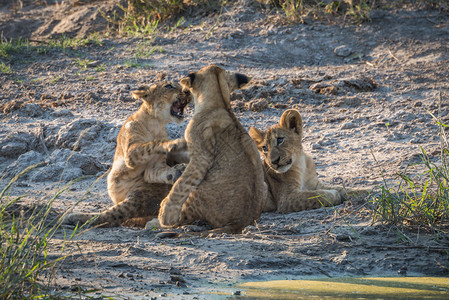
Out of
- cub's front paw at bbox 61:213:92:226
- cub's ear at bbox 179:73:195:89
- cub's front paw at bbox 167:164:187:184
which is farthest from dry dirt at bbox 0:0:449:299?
cub's ear at bbox 179:73:195:89

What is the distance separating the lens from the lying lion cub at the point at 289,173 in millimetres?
7609

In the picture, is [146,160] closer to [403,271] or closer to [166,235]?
[166,235]

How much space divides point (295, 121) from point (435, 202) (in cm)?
216

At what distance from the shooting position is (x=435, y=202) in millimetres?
6184

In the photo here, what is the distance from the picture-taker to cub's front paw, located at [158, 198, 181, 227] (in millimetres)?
6688

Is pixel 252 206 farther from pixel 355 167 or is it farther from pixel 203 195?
pixel 355 167

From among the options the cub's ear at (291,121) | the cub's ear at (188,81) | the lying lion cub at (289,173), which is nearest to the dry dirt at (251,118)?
the lying lion cub at (289,173)

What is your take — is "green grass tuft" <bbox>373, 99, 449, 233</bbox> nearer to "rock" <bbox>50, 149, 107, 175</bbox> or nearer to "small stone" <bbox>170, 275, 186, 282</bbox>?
"small stone" <bbox>170, 275, 186, 282</bbox>

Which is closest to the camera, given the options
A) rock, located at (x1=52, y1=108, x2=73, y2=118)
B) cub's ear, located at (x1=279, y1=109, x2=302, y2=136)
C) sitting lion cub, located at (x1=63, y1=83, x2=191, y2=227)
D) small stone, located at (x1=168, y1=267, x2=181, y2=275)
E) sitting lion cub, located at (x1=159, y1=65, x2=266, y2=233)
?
small stone, located at (x1=168, y1=267, x2=181, y2=275)

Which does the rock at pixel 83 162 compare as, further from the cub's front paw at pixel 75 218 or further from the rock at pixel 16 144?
the cub's front paw at pixel 75 218

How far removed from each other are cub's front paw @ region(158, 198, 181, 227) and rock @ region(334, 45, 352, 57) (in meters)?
6.38

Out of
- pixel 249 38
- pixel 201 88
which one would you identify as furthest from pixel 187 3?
pixel 201 88

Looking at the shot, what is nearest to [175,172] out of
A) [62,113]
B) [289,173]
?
[289,173]

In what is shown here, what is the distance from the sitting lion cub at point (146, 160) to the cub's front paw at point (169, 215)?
0.44 meters
